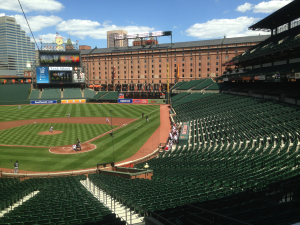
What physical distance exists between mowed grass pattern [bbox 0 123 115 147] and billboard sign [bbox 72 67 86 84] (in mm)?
49725

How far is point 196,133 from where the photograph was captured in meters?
33.1

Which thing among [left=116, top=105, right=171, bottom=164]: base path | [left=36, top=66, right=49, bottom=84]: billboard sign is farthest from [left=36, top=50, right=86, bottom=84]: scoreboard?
[left=116, top=105, right=171, bottom=164]: base path

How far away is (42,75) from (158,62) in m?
48.3

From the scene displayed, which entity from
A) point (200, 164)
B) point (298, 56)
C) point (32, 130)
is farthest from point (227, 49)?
point (200, 164)

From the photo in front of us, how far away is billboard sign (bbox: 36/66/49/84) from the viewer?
306 ft

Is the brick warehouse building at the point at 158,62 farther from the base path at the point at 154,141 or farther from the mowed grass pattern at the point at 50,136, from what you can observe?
the mowed grass pattern at the point at 50,136

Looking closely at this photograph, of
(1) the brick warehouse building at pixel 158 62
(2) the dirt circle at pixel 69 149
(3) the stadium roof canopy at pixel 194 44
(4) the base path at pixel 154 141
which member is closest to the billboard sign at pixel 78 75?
(1) the brick warehouse building at pixel 158 62

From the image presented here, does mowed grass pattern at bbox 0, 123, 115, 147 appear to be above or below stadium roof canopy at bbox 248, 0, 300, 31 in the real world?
below

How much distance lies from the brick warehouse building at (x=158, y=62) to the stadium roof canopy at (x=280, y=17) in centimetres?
3618

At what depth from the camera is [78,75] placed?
97.1 meters

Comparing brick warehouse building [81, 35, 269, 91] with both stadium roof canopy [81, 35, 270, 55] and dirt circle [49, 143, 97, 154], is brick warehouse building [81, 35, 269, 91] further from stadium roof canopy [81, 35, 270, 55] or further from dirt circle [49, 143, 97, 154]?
dirt circle [49, 143, 97, 154]

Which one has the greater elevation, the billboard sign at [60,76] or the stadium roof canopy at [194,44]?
the stadium roof canopy at [194,44]

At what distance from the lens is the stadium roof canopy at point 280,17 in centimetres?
4142

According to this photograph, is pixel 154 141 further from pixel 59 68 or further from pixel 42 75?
pixel 42 75
